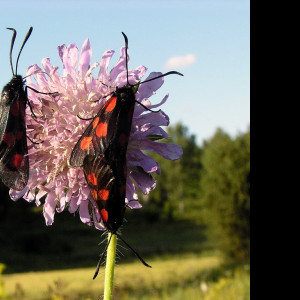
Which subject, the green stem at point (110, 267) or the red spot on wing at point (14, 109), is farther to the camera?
the red spot on wing at point (14, 109)

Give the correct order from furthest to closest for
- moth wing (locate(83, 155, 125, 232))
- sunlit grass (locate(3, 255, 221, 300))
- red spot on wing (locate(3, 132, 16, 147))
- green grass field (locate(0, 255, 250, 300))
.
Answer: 1. sunlit grass (locate(3, 255, 221, 300))
2. green grass field (locate(0, 255, 250, 300))
3. red spot on wing (locate(3, 132, 16, 147))
4. moth wing (locate(83, 155, 125, 232))

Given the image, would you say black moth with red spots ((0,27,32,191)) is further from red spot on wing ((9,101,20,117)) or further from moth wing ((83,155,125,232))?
moth wing ((83,155,125,232))

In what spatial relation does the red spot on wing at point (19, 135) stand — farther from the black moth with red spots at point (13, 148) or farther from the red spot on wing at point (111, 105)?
the red spot on wing at point (111, 105)

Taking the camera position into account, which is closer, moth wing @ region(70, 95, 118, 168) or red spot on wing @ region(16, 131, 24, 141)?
moth wing @ region(70, 95, 118, 168)

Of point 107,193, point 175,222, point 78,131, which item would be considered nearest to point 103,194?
point 107,193

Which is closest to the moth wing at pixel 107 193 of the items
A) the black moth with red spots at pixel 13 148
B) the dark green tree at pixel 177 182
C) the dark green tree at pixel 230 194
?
the black moth with red spots at pixel 13 148

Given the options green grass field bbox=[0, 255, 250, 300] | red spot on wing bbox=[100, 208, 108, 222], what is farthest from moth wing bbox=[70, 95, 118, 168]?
green grass field bbox=[0, 255, 250, 300]
